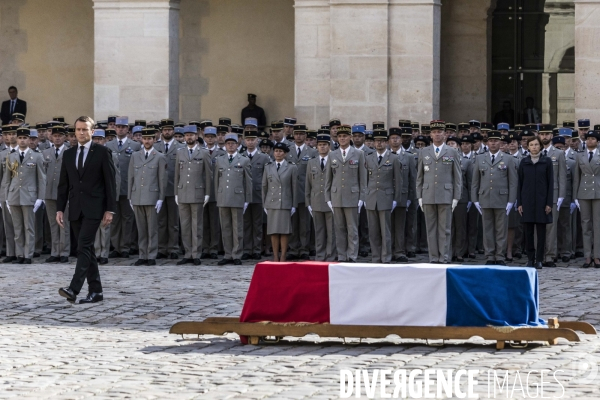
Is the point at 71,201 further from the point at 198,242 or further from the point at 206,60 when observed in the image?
the point at 206,60

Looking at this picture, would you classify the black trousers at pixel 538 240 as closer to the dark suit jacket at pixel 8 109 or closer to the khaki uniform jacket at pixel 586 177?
the khaki uniform jacket at pixel 586 177

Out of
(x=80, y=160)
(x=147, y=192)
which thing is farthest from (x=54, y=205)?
(x=80, y=160)

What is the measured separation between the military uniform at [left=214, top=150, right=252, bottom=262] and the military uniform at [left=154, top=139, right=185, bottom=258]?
751mm

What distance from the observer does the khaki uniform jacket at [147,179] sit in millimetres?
17641

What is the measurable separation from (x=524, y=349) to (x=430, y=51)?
41.0ft

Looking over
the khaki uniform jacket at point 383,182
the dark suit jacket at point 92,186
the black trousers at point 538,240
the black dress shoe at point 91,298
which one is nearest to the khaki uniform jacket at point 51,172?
A: the khaki uniform jacket at point 383,182

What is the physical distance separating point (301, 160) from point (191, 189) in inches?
64.3

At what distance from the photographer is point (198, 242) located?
57.6 feet

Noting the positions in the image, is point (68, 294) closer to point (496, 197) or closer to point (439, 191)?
A: point (439, 191)

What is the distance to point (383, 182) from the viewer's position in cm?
1747

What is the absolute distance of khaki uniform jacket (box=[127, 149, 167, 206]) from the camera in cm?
1764

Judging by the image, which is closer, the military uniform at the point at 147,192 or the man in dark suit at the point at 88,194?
the man in dark suit at the point at 88,194

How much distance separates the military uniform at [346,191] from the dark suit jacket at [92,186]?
4.72m

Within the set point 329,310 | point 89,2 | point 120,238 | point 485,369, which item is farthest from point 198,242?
point 89,2
